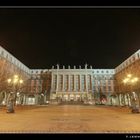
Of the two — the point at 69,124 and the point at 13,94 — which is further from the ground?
the point at 13,94

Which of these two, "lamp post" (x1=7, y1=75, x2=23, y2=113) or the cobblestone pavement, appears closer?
the cobblestone pavement

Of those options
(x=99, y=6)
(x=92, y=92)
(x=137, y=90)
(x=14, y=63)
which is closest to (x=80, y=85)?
(x=92, y=92)

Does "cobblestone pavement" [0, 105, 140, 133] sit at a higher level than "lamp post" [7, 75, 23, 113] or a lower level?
lower

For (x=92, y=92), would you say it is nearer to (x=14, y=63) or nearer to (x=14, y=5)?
(x=14, y=63)

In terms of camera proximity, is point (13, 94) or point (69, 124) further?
point (13, 94)

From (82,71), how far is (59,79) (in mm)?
9602

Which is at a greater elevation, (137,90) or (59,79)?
(59,79)

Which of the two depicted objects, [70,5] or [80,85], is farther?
[80,85]

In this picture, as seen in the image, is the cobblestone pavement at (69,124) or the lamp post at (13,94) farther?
the lamp post at (13,94)

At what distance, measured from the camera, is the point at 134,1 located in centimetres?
287

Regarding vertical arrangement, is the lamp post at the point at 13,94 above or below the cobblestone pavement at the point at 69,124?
above
